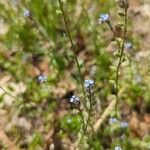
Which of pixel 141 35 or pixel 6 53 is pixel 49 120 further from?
pixel 141 35

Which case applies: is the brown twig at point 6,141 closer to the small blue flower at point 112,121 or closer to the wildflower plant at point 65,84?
the wildflower plant at point 65,84

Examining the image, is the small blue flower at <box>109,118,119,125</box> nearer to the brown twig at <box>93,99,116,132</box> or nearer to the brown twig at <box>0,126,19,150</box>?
the brown twig at <box>93,99,116,132</box>

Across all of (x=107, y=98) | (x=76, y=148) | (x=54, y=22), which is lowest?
(x=76, y=148)

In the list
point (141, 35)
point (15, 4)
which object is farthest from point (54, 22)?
point (141, 35)

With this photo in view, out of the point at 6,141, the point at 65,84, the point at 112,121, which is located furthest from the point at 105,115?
the point at 6,141

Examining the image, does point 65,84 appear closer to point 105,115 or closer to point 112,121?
point 105,115

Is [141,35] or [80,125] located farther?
[141,35]

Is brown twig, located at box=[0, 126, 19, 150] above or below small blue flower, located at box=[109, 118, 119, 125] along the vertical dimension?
below

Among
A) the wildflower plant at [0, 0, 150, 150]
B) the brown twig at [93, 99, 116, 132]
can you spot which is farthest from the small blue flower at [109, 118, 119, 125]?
the brown twig at [93, 99, 116, 132]

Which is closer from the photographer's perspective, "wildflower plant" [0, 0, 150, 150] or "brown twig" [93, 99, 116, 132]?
"wildflower plant" [0, 0, 150, 150]

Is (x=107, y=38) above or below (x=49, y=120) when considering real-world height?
above

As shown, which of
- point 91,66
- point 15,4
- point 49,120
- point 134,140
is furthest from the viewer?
point 15,4
